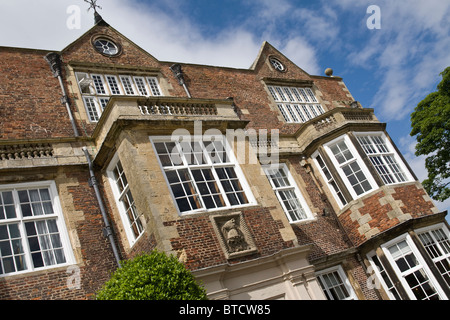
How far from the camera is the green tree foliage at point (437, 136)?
20.4 meters

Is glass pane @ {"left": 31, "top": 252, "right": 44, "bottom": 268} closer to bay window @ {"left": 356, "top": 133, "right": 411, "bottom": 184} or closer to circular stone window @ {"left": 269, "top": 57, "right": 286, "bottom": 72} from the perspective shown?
bay window @ {"left": 356, "top": 133, "right": 411, "bottom": 184}

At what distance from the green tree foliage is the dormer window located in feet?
43.5

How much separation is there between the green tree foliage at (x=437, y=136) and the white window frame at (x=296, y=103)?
558 centimetres

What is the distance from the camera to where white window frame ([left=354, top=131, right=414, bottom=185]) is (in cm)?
1523

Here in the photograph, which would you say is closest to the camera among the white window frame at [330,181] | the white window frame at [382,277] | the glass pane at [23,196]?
the glass pane at [23,196]

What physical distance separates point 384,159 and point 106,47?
450 inches

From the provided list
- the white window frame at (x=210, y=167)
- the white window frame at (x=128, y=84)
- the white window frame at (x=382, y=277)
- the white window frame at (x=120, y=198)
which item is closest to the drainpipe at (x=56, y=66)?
the white window frame at (x=128, y=84)

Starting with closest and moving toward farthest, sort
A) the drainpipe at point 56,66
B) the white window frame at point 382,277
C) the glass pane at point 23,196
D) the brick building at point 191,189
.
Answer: the brick building at point 191,189
the glass pane at point 23,196
the white window frame at point 382,277
the drainpipe at point 56,66

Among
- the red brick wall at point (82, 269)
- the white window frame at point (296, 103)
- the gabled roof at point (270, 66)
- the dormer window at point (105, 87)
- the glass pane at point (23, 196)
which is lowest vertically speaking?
the red brick wall at point (82, 269)

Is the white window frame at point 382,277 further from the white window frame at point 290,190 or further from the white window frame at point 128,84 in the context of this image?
the white window frame at point 128,84

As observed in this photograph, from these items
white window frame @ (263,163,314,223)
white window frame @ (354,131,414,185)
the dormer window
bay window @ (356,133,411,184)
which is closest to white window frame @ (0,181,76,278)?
the dormer window

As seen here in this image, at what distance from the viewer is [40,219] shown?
10891mm

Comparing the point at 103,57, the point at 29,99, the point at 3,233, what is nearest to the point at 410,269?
the point at 3,233
